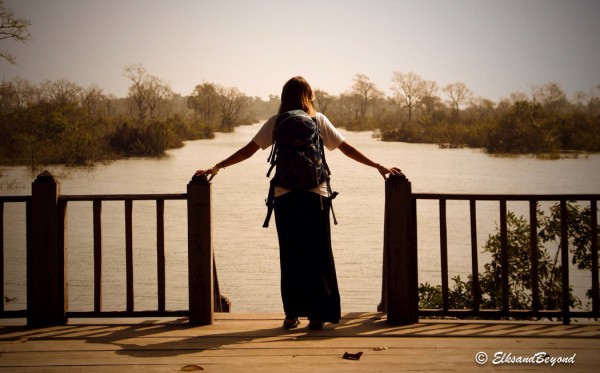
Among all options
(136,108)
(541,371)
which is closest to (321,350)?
(541,371)

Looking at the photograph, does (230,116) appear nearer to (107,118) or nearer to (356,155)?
(107,118)

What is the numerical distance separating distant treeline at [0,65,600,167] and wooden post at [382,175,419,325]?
31.4 feet

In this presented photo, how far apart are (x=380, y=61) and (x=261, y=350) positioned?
816 inches

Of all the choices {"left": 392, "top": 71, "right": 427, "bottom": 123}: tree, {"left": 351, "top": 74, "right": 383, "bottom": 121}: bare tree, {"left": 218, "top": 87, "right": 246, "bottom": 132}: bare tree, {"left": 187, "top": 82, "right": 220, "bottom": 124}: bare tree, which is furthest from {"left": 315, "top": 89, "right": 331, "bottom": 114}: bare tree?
{"left": 392, "top": 71, "right": 427, "bottom": 123}: tree

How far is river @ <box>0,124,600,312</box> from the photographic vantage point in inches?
474

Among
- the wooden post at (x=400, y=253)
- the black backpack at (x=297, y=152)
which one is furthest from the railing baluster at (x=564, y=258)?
the black backpack at (x=297, y=152)

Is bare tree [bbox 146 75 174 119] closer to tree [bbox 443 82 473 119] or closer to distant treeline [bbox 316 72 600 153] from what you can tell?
distant treeline [bbox 316 72 600 153]

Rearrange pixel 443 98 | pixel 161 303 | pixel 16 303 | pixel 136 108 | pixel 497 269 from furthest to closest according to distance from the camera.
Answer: pixel 443 98 < pixel 136 108 < pixel 16 303 < pixel 497 269 < pixel 161 303

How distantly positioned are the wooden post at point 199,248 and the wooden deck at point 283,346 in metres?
0.14

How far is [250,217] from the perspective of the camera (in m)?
17.5

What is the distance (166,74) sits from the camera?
53.4ft

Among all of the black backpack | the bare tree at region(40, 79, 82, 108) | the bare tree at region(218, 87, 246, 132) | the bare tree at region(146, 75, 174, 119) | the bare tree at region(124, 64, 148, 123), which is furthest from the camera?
the bare tree at region(218, 87, 246, 132)

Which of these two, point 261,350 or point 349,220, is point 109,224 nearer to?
point 349,220

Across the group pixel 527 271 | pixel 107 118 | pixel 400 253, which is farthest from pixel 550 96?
pixel 400 253
